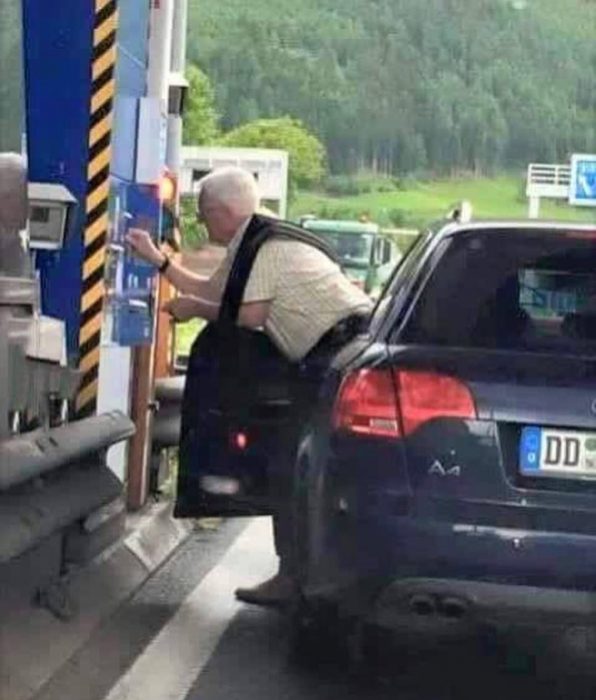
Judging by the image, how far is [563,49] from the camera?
893 inches

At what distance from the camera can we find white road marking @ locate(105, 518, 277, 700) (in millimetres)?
6828

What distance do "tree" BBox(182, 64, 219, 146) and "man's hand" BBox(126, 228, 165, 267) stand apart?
47.5 ft

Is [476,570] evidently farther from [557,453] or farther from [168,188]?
[168,188]

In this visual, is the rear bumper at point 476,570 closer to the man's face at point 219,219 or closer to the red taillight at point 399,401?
the red taillight at point 399,401

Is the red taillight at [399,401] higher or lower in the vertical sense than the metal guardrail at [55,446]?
higher

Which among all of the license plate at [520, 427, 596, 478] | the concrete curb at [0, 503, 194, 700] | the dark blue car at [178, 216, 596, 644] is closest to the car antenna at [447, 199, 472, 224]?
the dark blue car at [178, 216, 596, 644]

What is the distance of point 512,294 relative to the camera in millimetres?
6414

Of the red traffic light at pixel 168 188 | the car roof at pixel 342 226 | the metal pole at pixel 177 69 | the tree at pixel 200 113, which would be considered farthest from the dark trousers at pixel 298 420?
the car roof at pixel 342 226

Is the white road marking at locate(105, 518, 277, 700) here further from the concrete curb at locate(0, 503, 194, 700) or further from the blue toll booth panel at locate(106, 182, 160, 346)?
the blue toll booth panel at locate(106, 182, 160, 346)

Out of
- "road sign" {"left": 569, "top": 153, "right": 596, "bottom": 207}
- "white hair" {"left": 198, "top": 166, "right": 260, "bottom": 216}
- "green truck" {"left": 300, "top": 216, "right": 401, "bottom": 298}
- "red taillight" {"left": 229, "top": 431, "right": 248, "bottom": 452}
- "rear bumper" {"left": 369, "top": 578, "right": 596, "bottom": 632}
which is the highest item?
"white hair" {"left": 198, "top": 166, "right": 260, "bottom": 216}

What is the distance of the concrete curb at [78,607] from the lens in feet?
21.8

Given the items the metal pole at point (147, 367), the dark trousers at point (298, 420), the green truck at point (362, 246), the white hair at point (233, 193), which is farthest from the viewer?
the green truck at point (362, 246)

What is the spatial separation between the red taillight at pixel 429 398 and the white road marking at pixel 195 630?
A: 1.39m

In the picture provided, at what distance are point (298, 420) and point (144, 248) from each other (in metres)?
1.38
